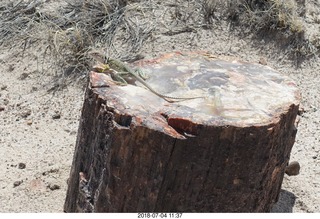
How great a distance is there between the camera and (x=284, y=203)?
382 cm

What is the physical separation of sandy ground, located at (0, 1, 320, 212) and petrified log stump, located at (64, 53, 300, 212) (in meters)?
0.60

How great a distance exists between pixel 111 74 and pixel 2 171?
3.89 feet

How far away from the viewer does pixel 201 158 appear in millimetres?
2920

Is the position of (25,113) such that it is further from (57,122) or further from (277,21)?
(277,21)

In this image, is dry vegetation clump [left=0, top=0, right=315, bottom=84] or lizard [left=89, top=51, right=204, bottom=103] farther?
dry vegetation clump [left=0, top=0, right=315, bottom=84]

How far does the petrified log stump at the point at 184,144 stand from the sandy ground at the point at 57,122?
603 millimetres

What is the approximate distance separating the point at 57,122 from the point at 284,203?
1588mm

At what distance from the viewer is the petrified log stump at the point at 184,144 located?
288cm

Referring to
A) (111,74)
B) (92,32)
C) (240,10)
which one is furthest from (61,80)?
(111,74)

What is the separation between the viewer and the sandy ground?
387 cm

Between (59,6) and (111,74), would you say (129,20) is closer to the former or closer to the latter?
(59,6)
